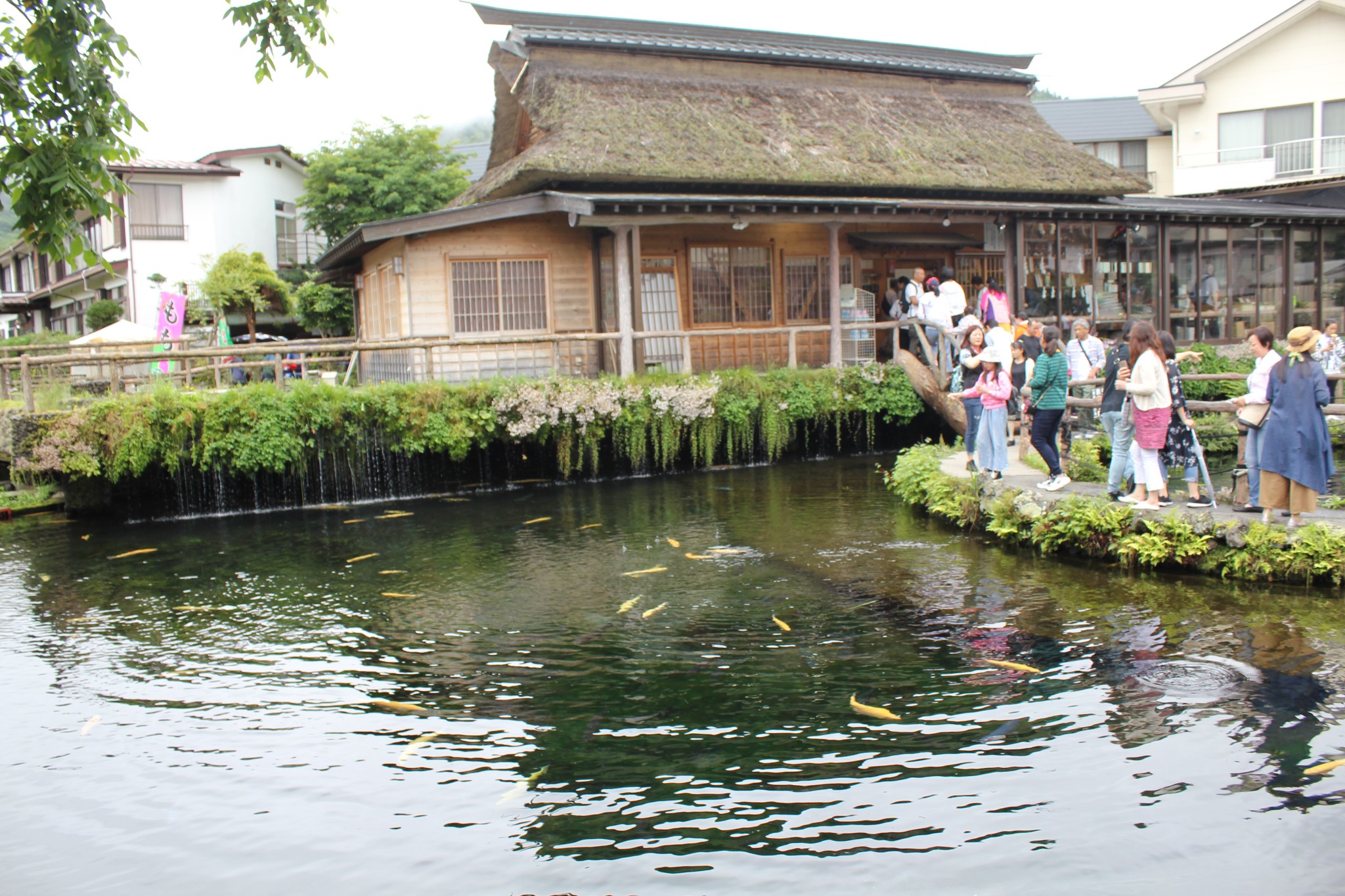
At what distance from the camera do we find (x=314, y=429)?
1431 centimetres

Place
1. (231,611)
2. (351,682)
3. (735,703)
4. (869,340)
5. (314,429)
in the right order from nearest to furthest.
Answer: (735,703) → (351,682) → (231,611) → (314,429) → (869,340)

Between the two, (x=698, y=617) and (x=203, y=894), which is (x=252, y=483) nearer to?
(x=698, y=617)

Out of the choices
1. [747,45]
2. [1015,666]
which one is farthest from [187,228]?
[1015,666]

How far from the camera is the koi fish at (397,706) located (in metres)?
6.39

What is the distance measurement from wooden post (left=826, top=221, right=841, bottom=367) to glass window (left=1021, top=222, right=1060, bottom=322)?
5.03 metres

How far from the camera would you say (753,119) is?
21203 mm

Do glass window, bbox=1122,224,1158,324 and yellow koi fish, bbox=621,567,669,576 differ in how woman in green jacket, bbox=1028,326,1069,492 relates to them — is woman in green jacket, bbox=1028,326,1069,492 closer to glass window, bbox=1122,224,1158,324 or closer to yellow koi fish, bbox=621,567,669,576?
yellow koi fish, bbox=621,567,669,576

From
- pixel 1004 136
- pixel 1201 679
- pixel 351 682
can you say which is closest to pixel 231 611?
pixel 351 682

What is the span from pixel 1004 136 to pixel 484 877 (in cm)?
2278

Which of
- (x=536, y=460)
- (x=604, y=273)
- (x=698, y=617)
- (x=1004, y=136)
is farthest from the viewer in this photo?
(x=1004, y=136)

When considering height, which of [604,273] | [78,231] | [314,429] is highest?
[604,273]

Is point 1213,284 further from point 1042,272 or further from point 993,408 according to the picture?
point 993,408

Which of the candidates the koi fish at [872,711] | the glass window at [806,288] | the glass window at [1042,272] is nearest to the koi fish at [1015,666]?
the koi fish at [872,711]

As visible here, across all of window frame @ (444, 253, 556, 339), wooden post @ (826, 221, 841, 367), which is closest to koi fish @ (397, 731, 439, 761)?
window frame @ (444, 253, 556, 339)
